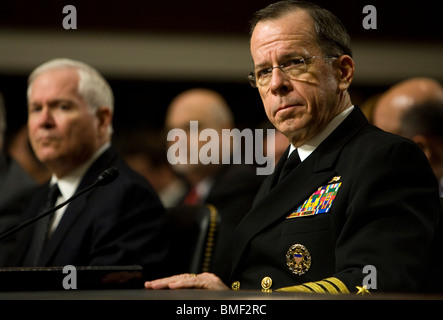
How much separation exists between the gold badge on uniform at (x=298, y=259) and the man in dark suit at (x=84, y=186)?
28.5 inches

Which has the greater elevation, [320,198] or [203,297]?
[320,198]

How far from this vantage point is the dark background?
6.01 m

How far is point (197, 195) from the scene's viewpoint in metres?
3.88

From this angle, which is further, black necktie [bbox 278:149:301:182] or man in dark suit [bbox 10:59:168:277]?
man in dark suit [bbox 10:59:168:277]

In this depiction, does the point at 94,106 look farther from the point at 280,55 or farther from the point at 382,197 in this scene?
the point at 382,197

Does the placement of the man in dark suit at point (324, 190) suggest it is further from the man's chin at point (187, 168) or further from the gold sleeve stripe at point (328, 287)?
the man's chin at point (187, 168)

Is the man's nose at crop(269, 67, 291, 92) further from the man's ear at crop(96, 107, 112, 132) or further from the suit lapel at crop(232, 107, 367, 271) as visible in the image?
the man's ear at crop(96, 107, 112, 132)

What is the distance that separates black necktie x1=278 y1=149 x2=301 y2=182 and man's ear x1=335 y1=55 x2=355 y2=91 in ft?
0.80

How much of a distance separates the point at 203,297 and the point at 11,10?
5.67 metres

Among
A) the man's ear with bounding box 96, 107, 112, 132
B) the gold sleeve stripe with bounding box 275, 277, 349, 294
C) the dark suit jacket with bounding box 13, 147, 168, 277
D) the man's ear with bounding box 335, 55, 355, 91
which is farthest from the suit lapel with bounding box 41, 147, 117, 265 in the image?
the gold sleeve stripe with bounding box 275, 277, 349, 294

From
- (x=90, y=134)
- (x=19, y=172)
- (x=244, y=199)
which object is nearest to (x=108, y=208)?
(x=90, y=134)

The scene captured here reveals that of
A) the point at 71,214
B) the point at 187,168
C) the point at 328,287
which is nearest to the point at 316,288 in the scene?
the point at 328,287

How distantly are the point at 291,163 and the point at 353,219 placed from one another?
44 centimetres

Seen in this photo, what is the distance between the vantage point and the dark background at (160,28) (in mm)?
6012
